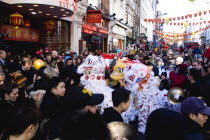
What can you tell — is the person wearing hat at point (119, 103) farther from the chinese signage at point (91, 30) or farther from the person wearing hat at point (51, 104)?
the chinese signage at point (91, 30)

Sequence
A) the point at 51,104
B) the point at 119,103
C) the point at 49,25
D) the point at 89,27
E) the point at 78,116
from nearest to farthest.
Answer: the point at 78,116 < the point at 119,103 < the point at 51,104 < the point at 49,25 < the point at 89,27

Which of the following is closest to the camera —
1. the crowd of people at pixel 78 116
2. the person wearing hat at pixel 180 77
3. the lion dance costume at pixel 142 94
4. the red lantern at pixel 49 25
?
the crowd of people at pixel 78 116

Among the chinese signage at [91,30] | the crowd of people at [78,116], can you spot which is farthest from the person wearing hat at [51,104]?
the chinese signage at [91,30]

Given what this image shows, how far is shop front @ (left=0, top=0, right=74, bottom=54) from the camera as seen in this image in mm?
8405

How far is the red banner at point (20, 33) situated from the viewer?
8.90 metres

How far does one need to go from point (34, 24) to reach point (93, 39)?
6299mm

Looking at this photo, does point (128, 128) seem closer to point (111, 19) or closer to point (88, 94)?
point (88, 94)

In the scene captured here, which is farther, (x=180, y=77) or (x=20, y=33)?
(x=20, y=33)

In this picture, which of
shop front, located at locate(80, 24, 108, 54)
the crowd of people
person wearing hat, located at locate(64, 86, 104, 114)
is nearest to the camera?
the crowd of people

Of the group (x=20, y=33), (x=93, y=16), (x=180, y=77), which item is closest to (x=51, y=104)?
(x=180, y=77)

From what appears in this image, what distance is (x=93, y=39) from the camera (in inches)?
648

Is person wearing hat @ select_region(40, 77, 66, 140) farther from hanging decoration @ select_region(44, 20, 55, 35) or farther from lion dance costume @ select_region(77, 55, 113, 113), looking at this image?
hanging decoration @ select_region(44, 20, 55, 35)

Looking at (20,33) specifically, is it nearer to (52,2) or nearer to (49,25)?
(49,25)

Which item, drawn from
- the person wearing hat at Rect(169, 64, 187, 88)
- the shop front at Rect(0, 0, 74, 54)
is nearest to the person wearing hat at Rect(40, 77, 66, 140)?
the person wearing hat at Rect(169, 64, 187, 88)
